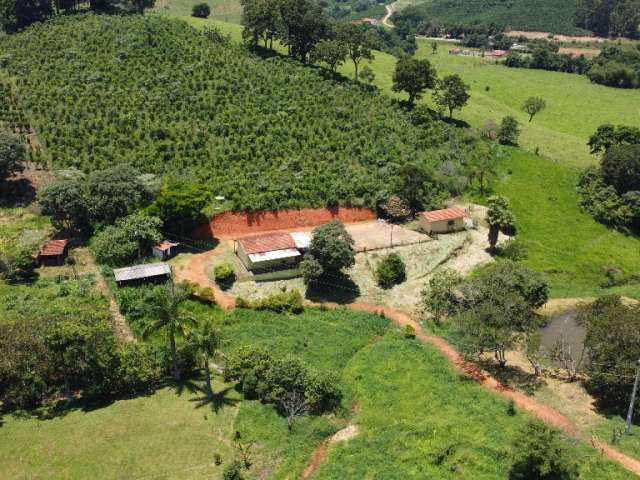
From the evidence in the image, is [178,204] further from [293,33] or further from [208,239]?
[293,33]

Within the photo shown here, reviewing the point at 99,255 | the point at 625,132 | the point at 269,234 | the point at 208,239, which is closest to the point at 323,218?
the point at 269,234

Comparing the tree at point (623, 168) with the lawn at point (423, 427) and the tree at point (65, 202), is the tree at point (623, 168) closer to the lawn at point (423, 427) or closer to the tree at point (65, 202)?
the lawn at point (423, 427)

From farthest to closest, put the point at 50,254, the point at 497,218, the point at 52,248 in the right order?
the point at 497,218 < the point at 52,248 < the point at 50,254

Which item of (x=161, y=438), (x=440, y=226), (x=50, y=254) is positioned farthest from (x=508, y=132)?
(x=161, y=438)

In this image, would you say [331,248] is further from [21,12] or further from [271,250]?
[21,12]

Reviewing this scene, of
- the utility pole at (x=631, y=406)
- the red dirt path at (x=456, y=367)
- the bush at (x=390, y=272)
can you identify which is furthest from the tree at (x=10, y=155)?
the utility pole at (x=631, y=406)

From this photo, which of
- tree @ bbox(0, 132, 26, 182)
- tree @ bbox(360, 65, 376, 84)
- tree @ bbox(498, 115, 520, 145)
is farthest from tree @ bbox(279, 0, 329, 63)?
tree @ bbox(0, 132, 26, 182)
